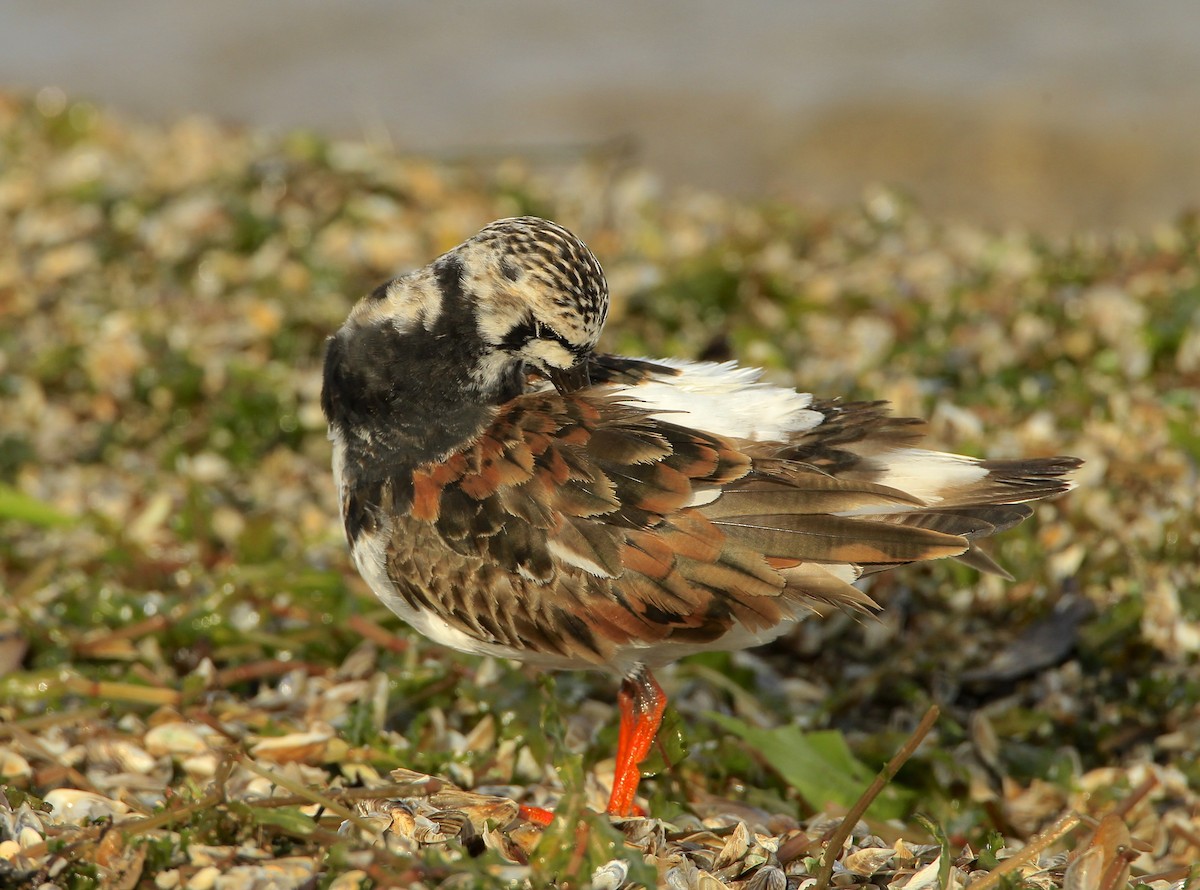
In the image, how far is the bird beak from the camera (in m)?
3.38

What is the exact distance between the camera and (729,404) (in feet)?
11.1

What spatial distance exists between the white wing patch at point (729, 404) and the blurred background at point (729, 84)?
4.29m

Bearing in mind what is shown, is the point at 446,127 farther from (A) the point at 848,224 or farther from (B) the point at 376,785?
(B) the point at 376,785

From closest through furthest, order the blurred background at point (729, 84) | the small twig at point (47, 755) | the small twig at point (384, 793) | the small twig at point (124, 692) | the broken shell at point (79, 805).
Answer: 1. the small twig at point (384, 793)
2. the broken shell at point (79, 805)
3. the small twig at point (47, 755)
4. the small twig at point (124, 692)
5. the blurred background at point (729, 84)

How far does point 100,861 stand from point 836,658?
244 cm

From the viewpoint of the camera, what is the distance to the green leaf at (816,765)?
3.47 meters

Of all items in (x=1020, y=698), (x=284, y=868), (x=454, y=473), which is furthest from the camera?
(x=1020, y=698)

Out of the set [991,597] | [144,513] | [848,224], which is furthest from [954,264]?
[144,513]

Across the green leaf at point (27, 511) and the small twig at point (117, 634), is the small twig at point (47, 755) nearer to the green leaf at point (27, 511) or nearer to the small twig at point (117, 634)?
the small twig at point (117, 634)

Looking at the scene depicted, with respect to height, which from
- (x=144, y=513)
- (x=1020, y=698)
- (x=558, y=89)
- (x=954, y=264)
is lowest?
(x=1020, y=698)

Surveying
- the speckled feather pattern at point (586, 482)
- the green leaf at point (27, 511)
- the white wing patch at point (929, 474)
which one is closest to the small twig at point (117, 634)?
the green leaf at point (27, 511)

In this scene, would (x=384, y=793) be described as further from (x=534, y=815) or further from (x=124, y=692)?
(x=124, y=692)

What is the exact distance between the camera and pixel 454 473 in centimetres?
325

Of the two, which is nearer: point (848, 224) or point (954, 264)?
point (954, 264)
